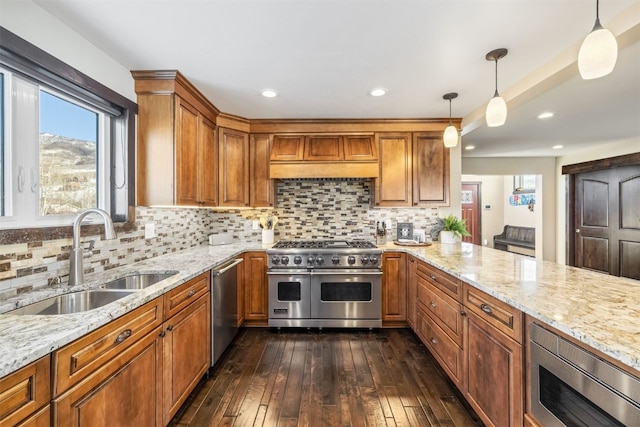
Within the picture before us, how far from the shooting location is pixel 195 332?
1965 millimetres

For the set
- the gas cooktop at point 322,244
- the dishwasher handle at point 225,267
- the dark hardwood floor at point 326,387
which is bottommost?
the dark hardwood floor at point 326,387

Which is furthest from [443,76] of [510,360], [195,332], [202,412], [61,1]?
[202,412]

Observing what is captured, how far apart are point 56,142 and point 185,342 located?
1.48m

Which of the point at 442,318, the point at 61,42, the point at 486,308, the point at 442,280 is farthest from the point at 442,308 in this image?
the point at 61,42

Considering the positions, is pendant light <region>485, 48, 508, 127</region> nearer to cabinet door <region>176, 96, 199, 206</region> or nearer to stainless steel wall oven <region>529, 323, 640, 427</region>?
stainless steel wall oven <region>529, 323, 640, 427</region>

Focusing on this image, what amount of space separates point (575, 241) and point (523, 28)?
5.62m

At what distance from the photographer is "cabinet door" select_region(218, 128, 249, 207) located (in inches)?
126

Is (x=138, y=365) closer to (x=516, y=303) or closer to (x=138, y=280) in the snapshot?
(x=138, y=280)

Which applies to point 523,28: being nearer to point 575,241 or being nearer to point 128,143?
point 128,143

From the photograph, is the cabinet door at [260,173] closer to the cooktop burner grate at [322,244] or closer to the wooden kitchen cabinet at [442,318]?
the cooktop burner grate at [322,244]

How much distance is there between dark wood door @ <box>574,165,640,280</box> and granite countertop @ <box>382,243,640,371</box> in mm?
4012

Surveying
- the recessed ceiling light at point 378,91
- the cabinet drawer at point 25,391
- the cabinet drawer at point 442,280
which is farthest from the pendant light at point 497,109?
the cabinet drawer at point 25,391

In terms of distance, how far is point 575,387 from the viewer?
3.37 ft

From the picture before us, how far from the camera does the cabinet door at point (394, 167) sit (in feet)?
11.2
